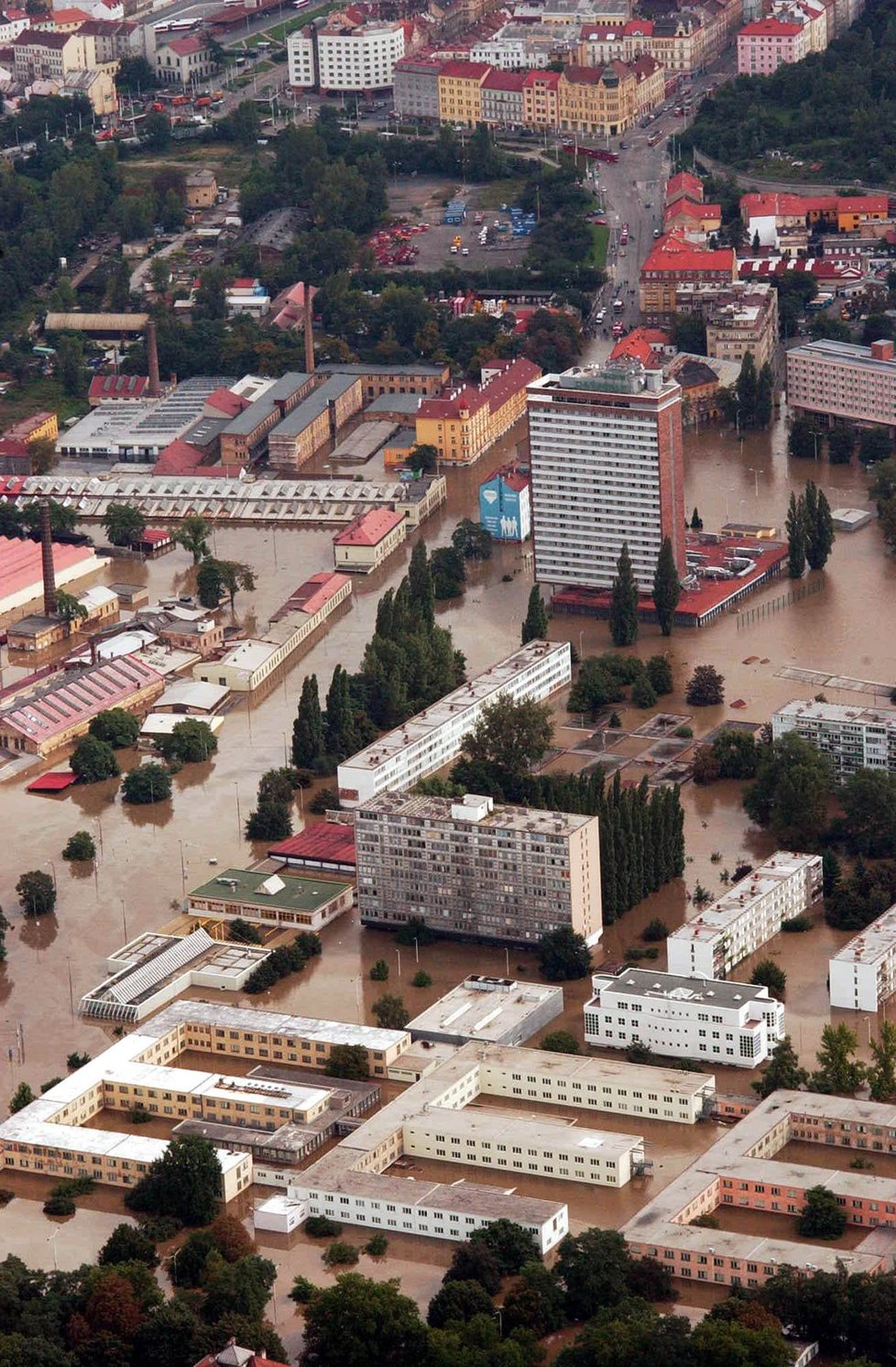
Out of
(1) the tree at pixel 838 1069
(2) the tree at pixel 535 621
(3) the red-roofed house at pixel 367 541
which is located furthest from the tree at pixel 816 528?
(1) the tree at pixel 838 1069

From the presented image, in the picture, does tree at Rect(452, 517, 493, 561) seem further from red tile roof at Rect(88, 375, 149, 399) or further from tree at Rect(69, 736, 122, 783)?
red tile roof at Rect(88, 375, 149, 399)

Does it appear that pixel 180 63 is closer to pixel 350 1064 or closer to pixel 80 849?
pixel 80 849

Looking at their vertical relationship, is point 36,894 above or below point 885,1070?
below

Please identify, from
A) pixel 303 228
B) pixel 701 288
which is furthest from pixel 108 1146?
pixel 303 228

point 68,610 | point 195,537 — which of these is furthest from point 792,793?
point 195,537

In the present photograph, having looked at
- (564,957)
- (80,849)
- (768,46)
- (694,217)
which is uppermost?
(768,46)

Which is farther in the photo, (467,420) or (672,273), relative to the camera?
(672,273)
